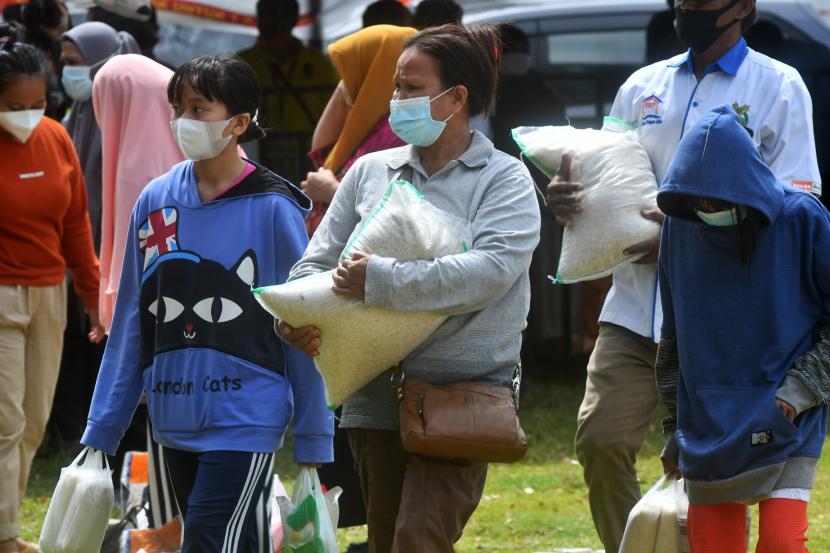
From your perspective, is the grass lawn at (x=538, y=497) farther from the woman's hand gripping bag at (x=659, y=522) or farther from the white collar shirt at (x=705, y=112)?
the woman's hand gripping bag at (x=659, y=522)

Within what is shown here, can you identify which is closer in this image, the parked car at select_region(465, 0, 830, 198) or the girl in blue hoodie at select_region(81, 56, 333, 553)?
the girl in blue hoodie at select_region(81, 56, 333, 553)

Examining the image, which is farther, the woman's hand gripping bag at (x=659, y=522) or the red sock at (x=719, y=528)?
the woman's hand gripping bag at (x=659, y=522)

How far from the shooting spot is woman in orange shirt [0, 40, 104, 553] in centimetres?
606

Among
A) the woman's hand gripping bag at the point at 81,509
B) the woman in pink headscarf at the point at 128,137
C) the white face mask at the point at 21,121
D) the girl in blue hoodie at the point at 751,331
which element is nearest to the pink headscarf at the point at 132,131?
the woman in pink headscarf at the point at 128,137

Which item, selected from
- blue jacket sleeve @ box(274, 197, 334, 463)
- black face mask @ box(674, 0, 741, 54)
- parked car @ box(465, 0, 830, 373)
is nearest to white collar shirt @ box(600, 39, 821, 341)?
black face mask @ box(674, 0, 741, 54)

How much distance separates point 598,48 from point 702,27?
4892 mm

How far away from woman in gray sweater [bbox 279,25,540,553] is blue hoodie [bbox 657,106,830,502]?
47 centimetres

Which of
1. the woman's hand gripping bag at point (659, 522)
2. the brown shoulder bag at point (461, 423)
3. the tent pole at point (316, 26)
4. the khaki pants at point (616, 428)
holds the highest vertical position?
the brown shoulder bag at point (461, 423)

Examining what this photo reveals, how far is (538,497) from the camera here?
24.6 ft

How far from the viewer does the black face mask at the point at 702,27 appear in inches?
193

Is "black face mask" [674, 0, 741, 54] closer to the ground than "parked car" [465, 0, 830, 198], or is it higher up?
higher up

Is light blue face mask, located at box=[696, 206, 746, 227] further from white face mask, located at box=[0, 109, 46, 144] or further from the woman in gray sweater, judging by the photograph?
white face mask, located at box=[0, 109, 46, 144]

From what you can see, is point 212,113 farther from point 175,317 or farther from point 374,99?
point 374,99

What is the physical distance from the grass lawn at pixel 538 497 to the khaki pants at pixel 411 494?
6.57ft
